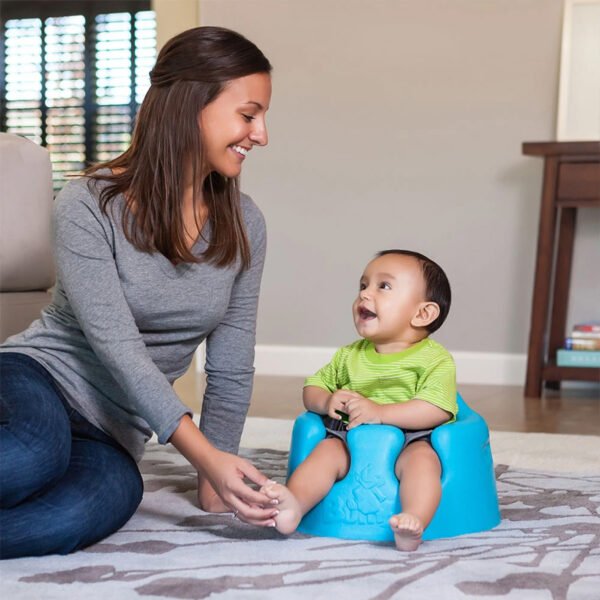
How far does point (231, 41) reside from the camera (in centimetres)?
130

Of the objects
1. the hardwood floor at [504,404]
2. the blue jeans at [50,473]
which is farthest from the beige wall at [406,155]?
the blue jeans at [50,473]

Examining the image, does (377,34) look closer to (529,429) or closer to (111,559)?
(529,429)

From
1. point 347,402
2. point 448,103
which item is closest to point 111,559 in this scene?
point 347,402

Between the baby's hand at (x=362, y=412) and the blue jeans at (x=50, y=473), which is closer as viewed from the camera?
the blue jeans at (x=50, y=473)

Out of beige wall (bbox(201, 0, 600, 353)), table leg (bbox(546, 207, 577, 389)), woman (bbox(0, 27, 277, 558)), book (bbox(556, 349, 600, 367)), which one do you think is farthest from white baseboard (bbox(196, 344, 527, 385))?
woman (bbox(0, 27, 277, 558))

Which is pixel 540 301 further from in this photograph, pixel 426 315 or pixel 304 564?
pixel 304 564

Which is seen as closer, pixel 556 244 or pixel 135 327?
pixel 135 327

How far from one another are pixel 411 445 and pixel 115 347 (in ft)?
1.50

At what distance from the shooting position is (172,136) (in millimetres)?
1310

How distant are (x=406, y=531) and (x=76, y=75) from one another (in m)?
4.48

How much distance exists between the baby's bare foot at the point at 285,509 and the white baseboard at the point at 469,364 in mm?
2128

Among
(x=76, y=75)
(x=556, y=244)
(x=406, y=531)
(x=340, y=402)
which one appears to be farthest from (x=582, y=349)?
(x=76, y=75)

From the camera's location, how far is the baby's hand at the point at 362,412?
133cm

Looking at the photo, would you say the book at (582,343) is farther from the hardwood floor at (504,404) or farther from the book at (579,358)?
the hardwood floor at (504,404)
